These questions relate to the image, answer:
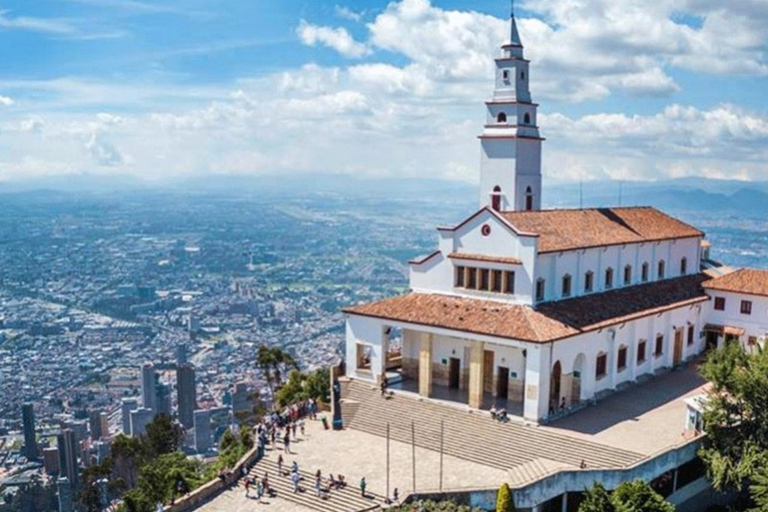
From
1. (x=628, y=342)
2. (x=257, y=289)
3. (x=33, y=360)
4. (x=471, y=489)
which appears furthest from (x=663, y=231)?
(x=257, y=289)

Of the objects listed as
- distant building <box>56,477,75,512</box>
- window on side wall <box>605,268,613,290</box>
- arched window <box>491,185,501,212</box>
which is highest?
arched window <box>491,185,501,212</box>

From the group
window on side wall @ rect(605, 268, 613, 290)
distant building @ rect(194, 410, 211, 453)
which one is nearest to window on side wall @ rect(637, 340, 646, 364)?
window on side wall @ rect(605, 268, 613, 290)

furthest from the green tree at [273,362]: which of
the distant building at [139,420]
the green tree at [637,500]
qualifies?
the distant building at [139,420]

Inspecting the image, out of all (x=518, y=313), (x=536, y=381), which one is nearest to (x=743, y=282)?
(x=518, y=313)

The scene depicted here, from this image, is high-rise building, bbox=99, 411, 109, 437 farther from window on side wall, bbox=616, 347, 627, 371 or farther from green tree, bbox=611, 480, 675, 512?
green tree, bbox=611, 480, 675, 512

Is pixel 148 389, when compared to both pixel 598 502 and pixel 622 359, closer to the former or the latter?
pixel 622 359
